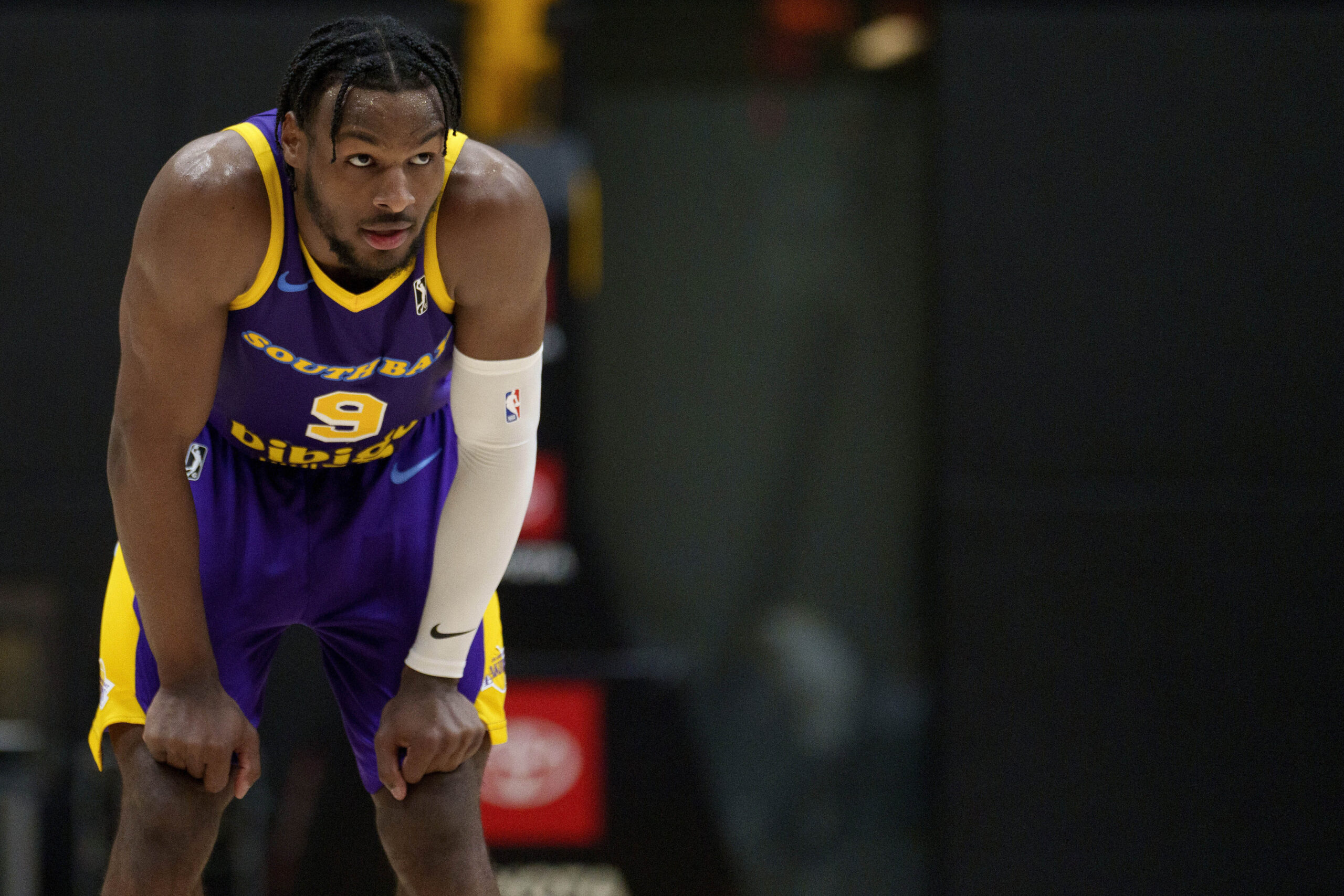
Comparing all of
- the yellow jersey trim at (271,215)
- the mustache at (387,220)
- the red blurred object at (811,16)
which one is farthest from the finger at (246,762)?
the red blurred object at (811,16)

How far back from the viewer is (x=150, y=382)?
1.49 m

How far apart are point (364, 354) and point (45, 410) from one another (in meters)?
2.30

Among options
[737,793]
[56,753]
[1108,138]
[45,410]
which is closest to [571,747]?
[737,793]

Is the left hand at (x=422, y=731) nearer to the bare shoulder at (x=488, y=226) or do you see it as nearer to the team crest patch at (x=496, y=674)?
the team crest patch at (x=496, y=674)

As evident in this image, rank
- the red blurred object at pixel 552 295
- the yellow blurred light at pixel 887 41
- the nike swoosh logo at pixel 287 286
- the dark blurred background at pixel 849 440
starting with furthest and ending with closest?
the yellow blurred light at pixel 887 41
the dark blurred background at pixel 849 440
the red blurred object at pixel 552 295
the nike swoosh logo at pixel 287 286

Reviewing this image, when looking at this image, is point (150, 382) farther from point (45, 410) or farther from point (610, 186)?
point (610, 186)

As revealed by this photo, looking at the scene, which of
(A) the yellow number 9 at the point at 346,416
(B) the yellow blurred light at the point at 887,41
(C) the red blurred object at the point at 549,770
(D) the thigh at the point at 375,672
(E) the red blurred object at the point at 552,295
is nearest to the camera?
(A) the yellow number 9 at the point at 346,416

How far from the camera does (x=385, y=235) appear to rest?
146cm

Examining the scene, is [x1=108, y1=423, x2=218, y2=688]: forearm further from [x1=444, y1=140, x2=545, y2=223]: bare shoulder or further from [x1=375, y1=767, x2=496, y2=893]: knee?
[x1=444, y1=140, x2=545, y2=223]: bare shoulder

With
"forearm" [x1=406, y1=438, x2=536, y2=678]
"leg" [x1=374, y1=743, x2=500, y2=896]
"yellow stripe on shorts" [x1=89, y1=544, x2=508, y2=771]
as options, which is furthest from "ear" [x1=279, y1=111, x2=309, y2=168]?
"leg" [x1=374, y1=743, x2=500, y2=896]

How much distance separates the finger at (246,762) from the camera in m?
1.62

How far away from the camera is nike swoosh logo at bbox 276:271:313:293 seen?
5.00ft

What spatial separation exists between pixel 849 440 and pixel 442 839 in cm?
267

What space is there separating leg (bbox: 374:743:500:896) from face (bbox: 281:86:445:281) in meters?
0.66
